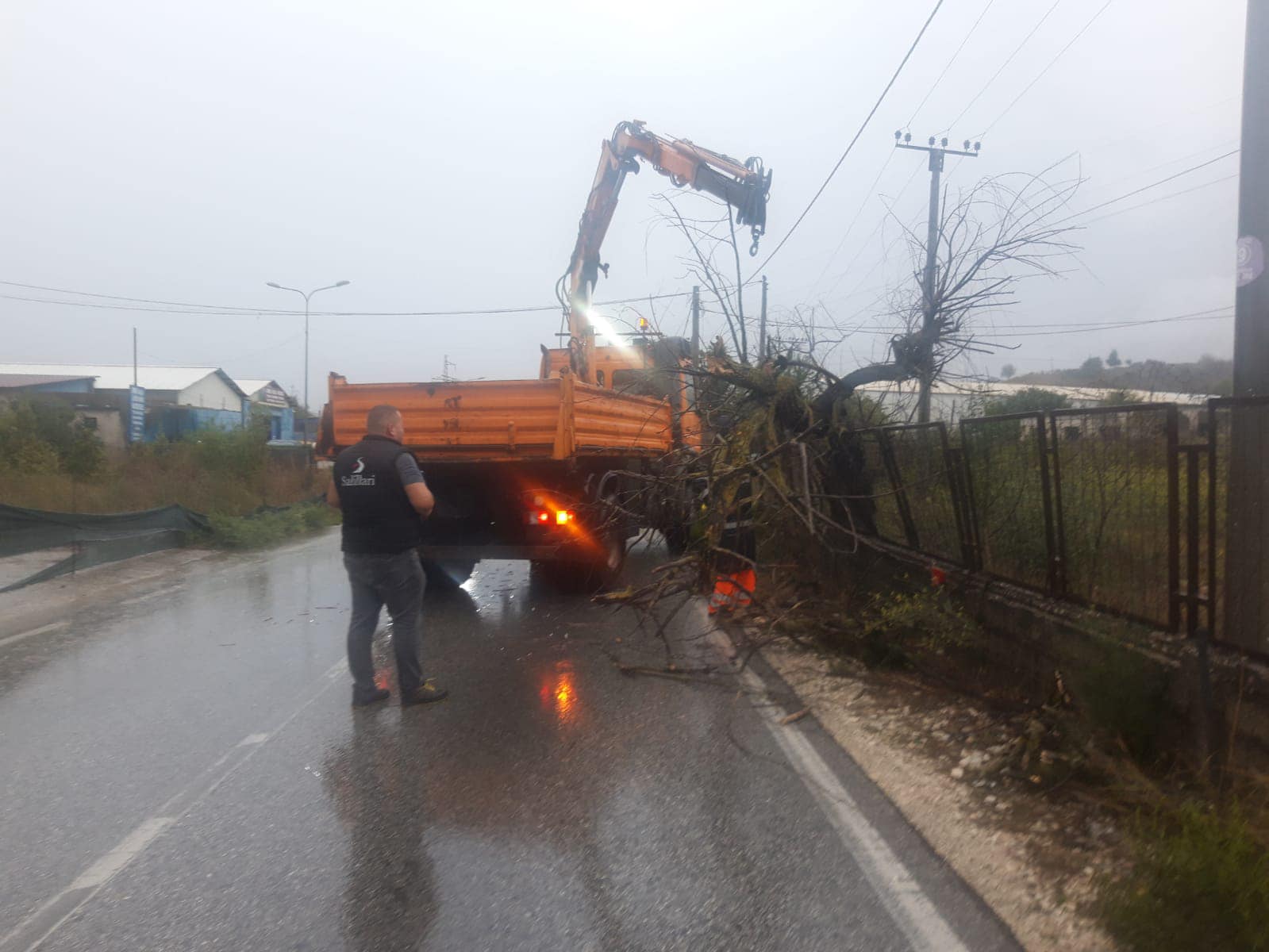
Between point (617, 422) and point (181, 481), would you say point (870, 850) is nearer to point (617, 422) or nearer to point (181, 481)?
point (617, 422)

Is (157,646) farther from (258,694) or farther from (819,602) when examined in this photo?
(819,602)

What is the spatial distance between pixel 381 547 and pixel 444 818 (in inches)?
91.5

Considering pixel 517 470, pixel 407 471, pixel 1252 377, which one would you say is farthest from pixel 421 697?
pixel 1252 377

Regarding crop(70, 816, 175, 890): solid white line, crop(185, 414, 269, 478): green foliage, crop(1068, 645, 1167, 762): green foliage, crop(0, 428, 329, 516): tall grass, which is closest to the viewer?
crop(70, 816, 175, 890): solid white line

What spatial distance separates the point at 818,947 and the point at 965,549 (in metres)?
4.80

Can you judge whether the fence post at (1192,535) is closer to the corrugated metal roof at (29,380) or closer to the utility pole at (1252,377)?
the utility pole at (1252,377)

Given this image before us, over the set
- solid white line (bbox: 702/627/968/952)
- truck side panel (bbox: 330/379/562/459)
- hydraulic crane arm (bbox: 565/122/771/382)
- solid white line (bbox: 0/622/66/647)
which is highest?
hydraulic crane arm (bbox: 565/122/771/382)

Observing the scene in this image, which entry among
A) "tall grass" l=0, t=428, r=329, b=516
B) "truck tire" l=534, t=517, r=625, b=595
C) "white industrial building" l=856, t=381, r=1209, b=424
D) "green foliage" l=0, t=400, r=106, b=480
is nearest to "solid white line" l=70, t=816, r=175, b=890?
"truck tire" l=534, t=517, r=625, b=595

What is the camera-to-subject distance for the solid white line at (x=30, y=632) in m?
8.73

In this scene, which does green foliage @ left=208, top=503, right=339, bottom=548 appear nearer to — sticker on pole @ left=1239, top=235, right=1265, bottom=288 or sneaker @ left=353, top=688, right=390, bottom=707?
sneaker @ left=353, top=688, right=390, bottom=707

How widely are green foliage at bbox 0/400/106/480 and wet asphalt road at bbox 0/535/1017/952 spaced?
13914 millimetres

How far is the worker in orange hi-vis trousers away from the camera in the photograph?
8336 mm

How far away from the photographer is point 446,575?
11883 millimetres

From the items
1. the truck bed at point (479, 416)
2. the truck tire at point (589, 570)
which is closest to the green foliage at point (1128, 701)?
the truck bed at point (479, 416)
